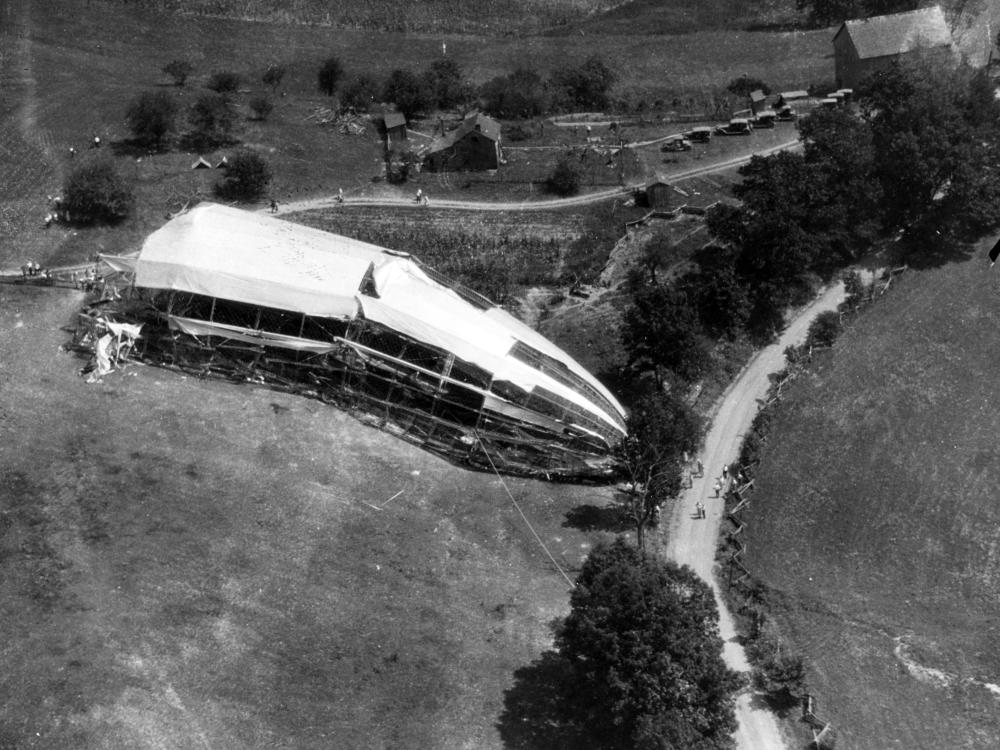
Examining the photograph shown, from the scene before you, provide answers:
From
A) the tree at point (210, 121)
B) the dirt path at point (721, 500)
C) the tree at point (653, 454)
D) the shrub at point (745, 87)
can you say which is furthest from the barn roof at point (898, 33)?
the tree at point (653, 454)

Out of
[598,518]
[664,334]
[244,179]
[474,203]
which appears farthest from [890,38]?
[598,518]

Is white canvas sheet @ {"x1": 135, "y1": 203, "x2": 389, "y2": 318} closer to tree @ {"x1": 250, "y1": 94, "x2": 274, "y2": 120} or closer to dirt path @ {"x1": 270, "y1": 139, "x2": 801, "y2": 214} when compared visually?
dirt path @ {"x1": 270, "y1": 139, "x2": 801, "y2": 214}

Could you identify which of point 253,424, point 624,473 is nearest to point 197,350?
point 253,424

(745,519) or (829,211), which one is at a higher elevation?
(829,211)

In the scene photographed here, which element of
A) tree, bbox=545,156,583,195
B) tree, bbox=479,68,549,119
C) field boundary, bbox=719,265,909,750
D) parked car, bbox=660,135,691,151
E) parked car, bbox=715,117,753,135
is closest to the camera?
field boundary, bbox=719,265,909,750

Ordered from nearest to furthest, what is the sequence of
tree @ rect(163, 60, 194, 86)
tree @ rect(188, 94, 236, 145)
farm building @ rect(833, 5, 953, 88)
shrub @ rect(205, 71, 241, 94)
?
tree @ rect(188, 94, 236, 145) → tree @ rect(163, 60, 194, 86) → shrub @ rect(205, 71, 241, 94) → farm building @ rect(833, 5, 953, 88)

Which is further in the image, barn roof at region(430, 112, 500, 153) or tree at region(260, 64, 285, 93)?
tree at region(260, 64, 285, 93)

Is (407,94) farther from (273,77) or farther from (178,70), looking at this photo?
(178,70)

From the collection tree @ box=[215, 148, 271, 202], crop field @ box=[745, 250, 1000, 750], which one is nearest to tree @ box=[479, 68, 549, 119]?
tree @ box=[215, 148, 271, 202]
